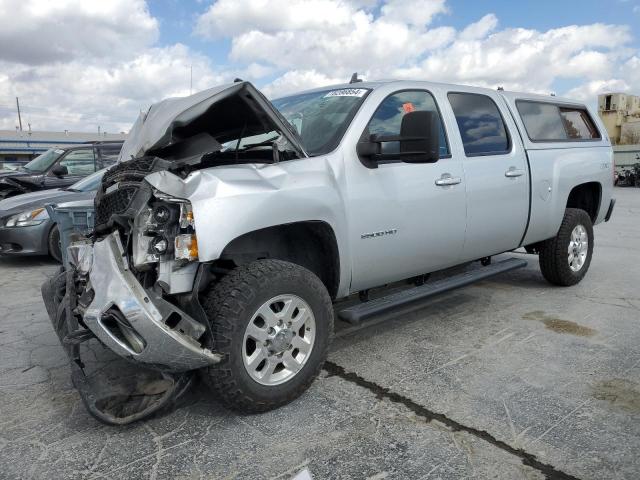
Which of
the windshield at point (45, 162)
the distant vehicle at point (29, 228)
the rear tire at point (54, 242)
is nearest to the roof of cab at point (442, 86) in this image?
the distant vehicle at point (29, 228)

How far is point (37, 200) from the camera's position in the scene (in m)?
7.29

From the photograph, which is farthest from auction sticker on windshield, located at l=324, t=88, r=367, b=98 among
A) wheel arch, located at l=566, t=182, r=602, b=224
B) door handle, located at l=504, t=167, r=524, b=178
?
wheel arch, located at l=566, t=182, r=602, b=224

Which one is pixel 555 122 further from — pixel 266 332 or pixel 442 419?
pixel 266 332

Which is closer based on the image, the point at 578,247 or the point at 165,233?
the point at 165,233

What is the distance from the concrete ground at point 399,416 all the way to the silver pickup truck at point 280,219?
33cm

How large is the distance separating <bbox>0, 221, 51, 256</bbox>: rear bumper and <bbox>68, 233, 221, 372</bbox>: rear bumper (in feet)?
16.7

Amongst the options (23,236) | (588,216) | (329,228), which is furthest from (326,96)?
(23,236)

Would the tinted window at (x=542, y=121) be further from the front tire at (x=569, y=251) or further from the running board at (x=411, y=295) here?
the running board at (x=411, y=295)

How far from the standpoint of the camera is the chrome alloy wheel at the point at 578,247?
5531mm

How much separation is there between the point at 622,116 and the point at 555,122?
25.4m

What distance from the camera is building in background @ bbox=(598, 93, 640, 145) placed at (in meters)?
26.3

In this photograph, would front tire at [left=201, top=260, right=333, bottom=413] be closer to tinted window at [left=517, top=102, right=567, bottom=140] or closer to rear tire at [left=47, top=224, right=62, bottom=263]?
tinted window at [left=517, top=102, right=567, bottom=140]

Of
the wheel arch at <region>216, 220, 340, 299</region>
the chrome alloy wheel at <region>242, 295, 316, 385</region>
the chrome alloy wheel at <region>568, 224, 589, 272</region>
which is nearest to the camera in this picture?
the chrome alloy wheel at <region>242, 295, 316, 385</region>

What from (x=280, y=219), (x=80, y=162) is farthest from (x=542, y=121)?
(x=80, y=162)
